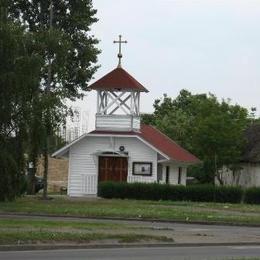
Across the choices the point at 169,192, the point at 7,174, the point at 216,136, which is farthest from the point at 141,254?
the point at 216,136

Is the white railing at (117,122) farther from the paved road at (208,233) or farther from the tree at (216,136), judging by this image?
the paved road at (208,233)

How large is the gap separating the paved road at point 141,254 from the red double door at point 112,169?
88.1ft

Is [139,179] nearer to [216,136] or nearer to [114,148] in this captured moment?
[114,148]

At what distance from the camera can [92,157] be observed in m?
46.3

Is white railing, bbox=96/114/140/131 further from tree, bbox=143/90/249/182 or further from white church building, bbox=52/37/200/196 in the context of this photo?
tree, bbox=143/90/249/182

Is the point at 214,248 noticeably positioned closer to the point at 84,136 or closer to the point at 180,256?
the point at 180,256

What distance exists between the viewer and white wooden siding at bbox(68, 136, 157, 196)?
151ft

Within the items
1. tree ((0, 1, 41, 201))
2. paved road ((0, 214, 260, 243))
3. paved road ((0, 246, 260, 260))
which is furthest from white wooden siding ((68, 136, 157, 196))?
paved road ((0, 246, 260, 260))

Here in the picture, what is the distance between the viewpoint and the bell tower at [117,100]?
4562 cm

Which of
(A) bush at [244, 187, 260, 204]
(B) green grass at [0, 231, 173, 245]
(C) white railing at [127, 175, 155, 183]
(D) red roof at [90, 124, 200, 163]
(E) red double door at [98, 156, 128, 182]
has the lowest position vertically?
(B) green grass at [0, 231, 173, 245]

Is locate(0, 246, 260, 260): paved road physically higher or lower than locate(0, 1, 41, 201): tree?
lower

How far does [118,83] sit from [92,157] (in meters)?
4.84

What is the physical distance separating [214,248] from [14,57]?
53.9ft

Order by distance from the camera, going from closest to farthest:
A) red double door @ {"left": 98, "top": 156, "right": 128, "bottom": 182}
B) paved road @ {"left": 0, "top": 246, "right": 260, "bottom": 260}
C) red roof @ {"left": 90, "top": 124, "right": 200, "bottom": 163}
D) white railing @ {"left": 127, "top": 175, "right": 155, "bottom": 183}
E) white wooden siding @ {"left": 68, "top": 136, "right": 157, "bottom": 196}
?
paved road @ {"left": 0, "top": 246, "right": 260, "bottom": 260}, white wooden siding @ {"left": 68, "top": 136, "right": 157, "bottom": 196}, white railing @ {"left": 127, "top": 175, "right": 155, "bottom": 183}, red double door @ {"left": 98, "top": 156, "right": 128, "bottom": 182}, red roof @ {"left": 90, "top": 124, "right": 200, "bottom": 163}
